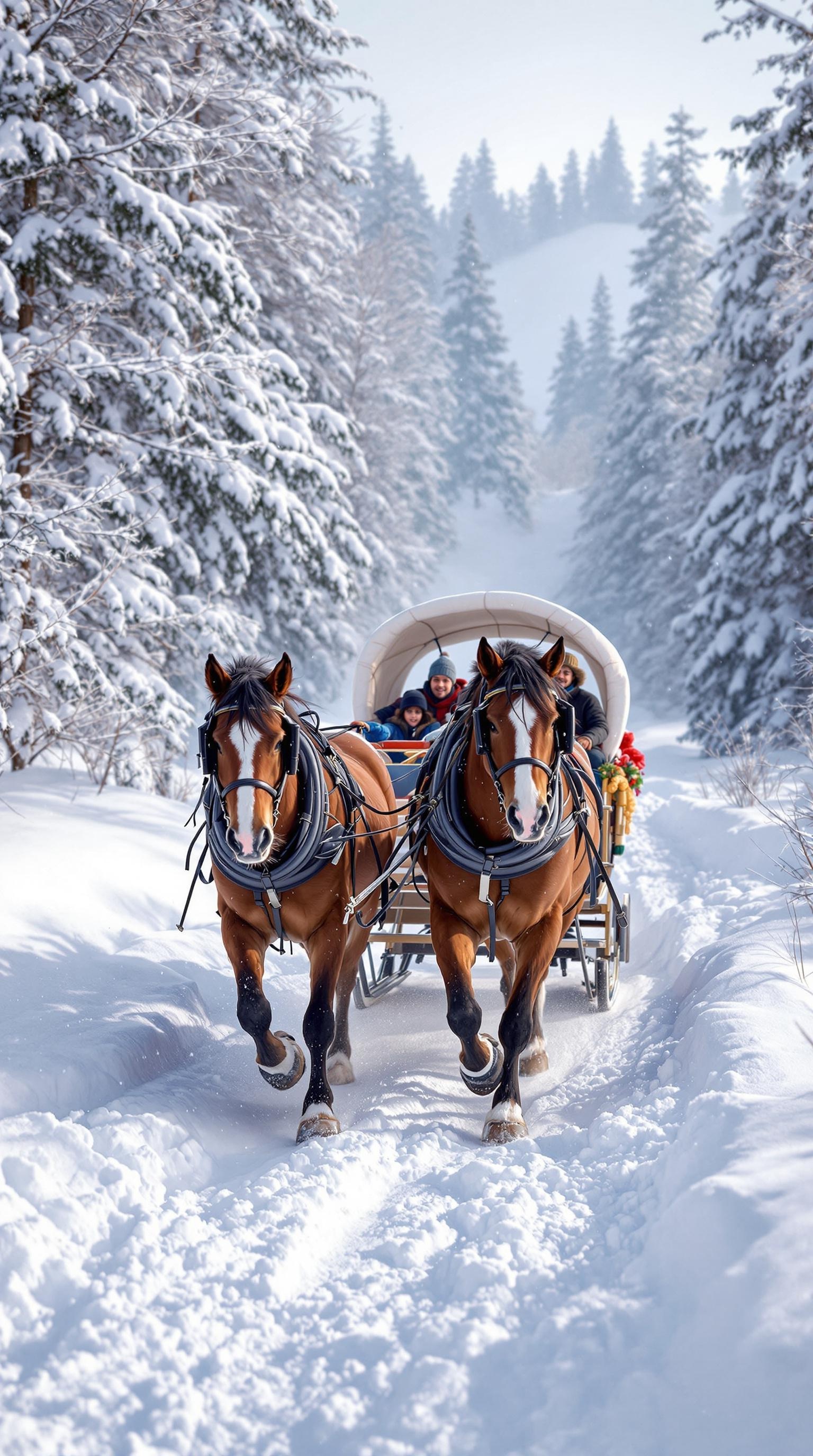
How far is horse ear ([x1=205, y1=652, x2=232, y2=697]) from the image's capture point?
3.79 meters

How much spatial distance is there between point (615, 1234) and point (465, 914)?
1542 mm

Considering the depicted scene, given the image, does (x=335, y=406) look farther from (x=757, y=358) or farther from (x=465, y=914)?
(x=465, y=914)

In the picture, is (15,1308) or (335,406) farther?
(335,406)

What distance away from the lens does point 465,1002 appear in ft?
13.0

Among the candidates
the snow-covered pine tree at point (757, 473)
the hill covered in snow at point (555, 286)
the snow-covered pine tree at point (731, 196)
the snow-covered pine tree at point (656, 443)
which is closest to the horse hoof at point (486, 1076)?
the snow-covered pine tree at point (757, 473)

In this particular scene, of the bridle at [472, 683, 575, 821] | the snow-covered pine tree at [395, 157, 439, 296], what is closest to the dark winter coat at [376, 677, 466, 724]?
the bridle at [472, 683, 575, 821]

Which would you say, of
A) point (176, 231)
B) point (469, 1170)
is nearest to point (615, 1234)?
point (469, 1170)

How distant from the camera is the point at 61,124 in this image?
7777 millimetres

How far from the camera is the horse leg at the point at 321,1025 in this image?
381 centimetres

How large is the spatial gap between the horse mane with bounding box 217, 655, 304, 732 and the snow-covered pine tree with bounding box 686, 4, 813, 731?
376 inches

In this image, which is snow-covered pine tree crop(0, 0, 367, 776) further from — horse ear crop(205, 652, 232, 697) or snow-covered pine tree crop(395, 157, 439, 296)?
snow-covered pine tree crop(395, 157, 439, 296)

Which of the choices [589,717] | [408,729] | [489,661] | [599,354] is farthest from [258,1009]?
[599,354]

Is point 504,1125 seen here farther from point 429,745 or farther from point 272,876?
point 429,745

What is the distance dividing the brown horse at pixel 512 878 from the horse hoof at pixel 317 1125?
58 centimetres
